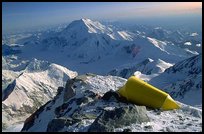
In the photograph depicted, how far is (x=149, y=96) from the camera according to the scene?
48.8m

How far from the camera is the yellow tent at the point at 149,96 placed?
159ft

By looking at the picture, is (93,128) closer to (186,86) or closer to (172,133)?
(172,133)

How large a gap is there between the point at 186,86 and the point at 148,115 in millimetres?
110457

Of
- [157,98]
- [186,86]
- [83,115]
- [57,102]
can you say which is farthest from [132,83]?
[186,86]

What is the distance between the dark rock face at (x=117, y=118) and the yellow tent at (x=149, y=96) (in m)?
6.04

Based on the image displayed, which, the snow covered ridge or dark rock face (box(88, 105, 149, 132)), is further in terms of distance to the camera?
the snow covered ridge

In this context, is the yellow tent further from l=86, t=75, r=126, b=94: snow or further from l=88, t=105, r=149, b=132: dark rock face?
l=86, t=75, r=126, b=94: snow

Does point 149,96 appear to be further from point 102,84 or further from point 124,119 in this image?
point 102,84

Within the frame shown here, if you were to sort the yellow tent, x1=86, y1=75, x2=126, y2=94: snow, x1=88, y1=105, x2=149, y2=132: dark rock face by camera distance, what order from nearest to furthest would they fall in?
1. x1=88, y1=105, x2=149, y2=132: dark rock face
2. the yellow tent
3. x1=86, y1=75, x2=126, y2=94: snow

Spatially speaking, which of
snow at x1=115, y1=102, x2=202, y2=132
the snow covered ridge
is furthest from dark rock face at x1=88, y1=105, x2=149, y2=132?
snow at x1=115, y1=102, x2=202, y2=132

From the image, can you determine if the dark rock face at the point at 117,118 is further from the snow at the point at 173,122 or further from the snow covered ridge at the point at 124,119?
the snow at the point at 173,122

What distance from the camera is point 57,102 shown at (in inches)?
3391

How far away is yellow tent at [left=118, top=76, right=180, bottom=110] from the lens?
4856 cm

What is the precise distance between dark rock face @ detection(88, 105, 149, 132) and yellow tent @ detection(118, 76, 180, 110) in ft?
19.8
